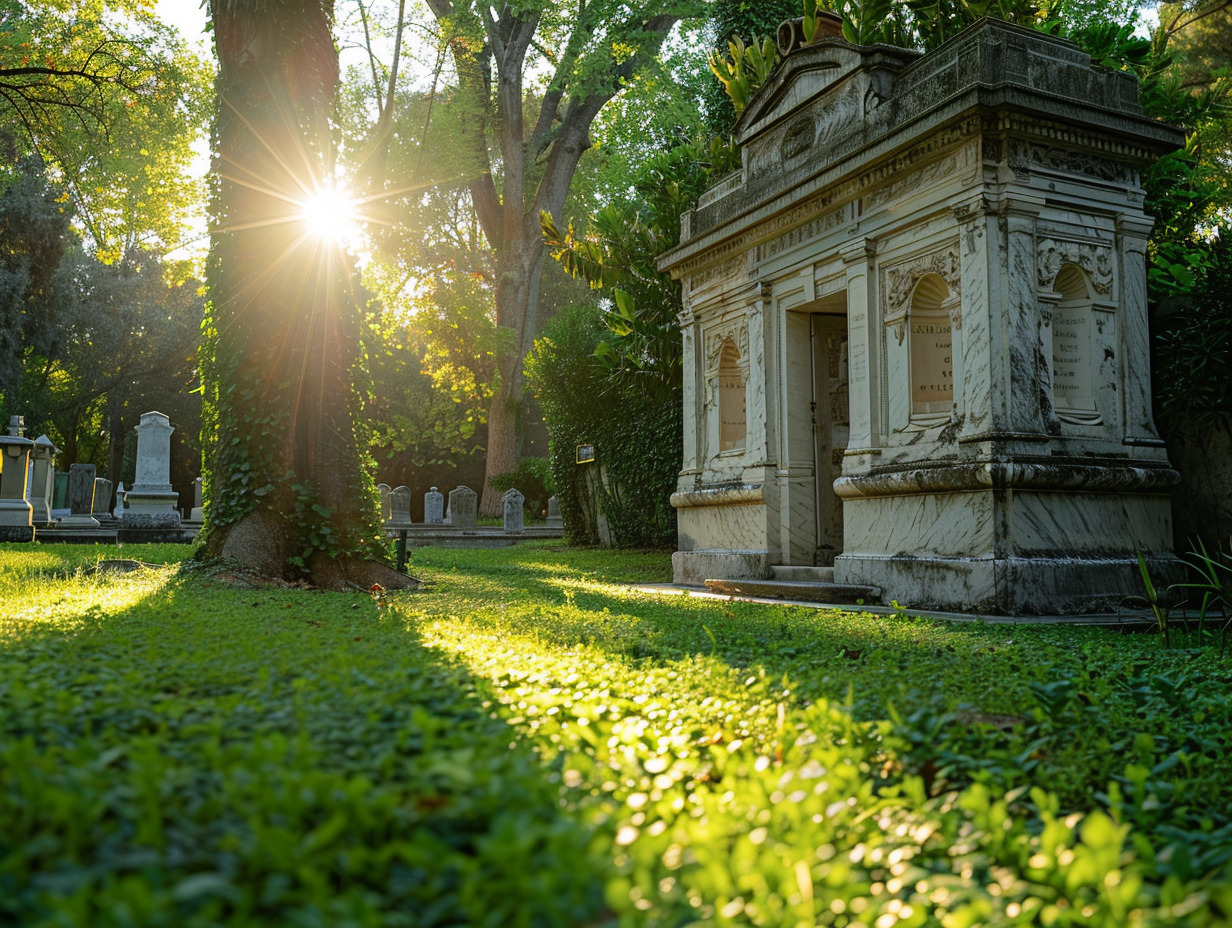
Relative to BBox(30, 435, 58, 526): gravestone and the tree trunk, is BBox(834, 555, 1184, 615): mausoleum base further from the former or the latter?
BBox(30, 435, 58, 526): gravestone

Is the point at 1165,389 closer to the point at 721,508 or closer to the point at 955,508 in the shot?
the point at 955,508

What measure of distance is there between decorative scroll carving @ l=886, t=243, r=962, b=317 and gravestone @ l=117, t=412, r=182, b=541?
15.9 m

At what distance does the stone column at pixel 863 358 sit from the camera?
9.27 metres

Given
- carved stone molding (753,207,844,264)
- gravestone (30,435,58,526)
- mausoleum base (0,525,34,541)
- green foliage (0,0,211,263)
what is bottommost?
mausoleum base (0,525,34,541)

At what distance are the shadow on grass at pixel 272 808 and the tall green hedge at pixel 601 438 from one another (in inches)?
524

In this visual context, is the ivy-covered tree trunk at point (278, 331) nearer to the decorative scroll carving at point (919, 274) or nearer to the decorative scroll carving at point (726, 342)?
the decorative scroll carving at point (726, 342)

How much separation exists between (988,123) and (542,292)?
33970mm

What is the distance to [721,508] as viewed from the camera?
1152 cm

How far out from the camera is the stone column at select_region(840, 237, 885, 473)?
9266 mm

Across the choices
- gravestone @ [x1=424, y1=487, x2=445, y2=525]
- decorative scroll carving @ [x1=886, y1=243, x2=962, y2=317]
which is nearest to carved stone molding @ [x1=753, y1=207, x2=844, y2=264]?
decorative scroll carving @ [x1=886, y1=243, x2=962, y2=317]

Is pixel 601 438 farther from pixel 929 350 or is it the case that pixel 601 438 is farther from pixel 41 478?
pixel 41 478

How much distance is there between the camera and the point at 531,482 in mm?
31672

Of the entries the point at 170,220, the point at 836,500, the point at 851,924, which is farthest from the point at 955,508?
the point at 170,220

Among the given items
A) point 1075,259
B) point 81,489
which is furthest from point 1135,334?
point 81,489
